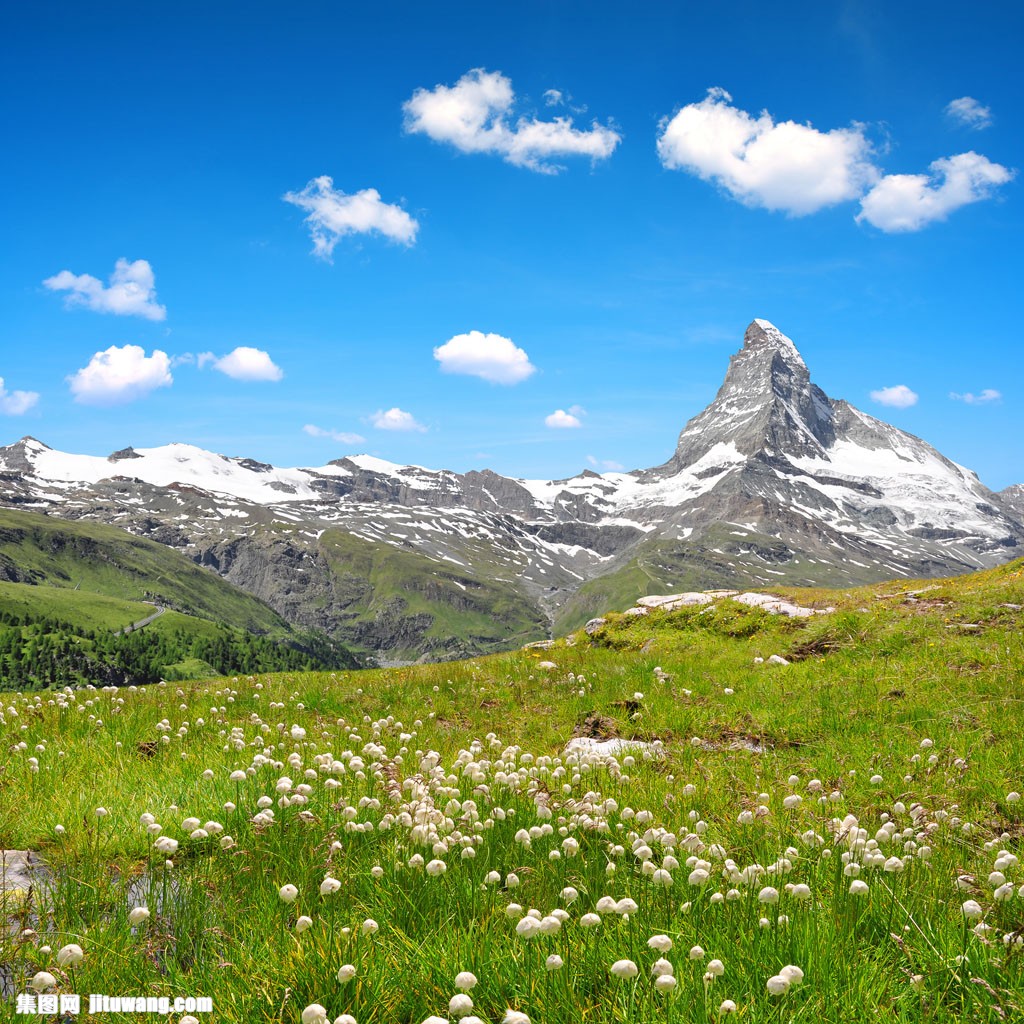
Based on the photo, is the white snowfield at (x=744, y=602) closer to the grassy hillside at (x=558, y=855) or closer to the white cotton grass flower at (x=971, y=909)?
the grassy hillside at (x=558, y=855)

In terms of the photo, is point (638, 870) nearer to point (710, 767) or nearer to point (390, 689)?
point (710, 767)

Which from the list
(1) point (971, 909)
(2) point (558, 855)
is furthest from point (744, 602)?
(1) point (971, 909)

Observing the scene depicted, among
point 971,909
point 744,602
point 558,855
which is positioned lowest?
point 558,855

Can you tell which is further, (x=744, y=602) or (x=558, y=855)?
(x=744, y=602)

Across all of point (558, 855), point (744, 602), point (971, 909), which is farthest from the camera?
point (744, 602)

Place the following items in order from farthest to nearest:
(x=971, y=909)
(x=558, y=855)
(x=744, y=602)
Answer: (x=744, y=602), (x=558, y=855), (x=971, y=909)

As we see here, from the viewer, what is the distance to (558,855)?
5855 mm

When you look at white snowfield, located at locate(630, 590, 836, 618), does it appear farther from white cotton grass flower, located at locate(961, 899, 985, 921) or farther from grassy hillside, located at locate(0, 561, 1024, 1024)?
white cotton grass flower, located at locate(961, 899, 985, 921)

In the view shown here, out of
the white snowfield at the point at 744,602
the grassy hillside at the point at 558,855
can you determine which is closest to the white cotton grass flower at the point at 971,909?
the grassy hillside at the point at 558,855

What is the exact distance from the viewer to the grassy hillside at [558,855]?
4023 mm

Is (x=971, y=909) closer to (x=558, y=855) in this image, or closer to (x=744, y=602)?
(x=558, y=855)

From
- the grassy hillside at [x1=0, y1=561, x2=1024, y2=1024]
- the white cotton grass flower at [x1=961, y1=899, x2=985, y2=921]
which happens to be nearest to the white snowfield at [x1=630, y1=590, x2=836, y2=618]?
the grassy hillside at [x1=0, y1=561, x2=1024, y2=1024]

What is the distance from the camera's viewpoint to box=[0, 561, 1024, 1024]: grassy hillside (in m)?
4.02

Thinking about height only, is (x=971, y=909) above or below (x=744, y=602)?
below
